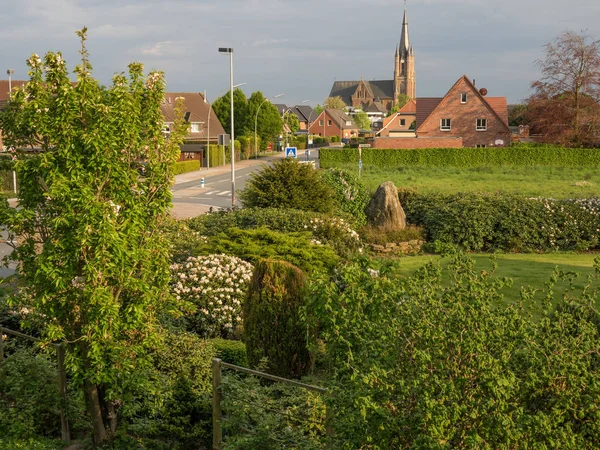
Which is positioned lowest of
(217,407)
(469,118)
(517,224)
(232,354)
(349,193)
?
(232,354)

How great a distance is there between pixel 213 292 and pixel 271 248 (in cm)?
204

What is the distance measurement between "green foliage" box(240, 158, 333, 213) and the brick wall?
49.0 metres

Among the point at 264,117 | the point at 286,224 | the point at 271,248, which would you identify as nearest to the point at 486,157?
the point at 264,117

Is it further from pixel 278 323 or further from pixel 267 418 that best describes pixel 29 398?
pixel 267 418

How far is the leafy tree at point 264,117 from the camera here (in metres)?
84.1

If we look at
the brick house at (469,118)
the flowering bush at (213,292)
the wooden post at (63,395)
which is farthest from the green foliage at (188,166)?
the wooden post at (63,395)

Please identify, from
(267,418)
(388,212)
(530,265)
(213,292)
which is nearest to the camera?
(267,418)

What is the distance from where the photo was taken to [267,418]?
6898mm

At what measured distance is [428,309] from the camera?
15.7ft

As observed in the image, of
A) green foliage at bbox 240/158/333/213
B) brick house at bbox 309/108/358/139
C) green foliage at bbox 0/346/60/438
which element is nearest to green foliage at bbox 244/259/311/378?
green foliage at bbox 0/346/60/438

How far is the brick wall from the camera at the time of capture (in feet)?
223

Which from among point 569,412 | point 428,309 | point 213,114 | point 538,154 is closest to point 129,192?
point 428,309

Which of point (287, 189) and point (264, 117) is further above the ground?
point (264, 117)

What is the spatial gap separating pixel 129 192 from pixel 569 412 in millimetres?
5044
